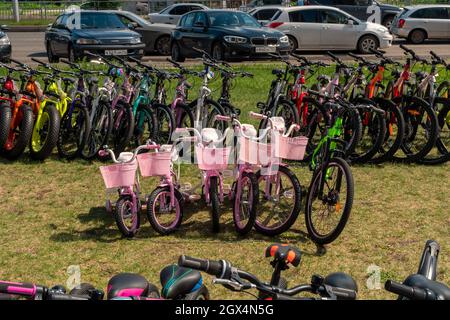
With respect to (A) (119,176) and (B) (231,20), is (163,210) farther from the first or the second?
(B) (231,20)

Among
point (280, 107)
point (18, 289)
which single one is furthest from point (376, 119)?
point (18, 289)

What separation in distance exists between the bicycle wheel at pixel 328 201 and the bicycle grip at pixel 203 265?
3348mm

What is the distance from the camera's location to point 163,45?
21438 millimetres

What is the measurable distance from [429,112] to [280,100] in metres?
1.95

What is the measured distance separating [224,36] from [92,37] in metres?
3.35

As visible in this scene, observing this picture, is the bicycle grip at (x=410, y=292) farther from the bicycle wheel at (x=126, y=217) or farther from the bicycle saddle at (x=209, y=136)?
the bicycle saddle at (x=209, y=136)

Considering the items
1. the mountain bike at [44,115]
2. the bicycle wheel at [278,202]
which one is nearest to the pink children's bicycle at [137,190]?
the bicycle wheel at [278,202]

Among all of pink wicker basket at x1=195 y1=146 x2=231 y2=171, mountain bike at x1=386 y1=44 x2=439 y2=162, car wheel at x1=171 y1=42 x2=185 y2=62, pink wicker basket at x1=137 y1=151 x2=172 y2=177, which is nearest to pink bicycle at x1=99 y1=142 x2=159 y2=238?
pink wicker basket at x1=137 y1=151 x2=172 y2=177

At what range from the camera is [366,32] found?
21234 mm

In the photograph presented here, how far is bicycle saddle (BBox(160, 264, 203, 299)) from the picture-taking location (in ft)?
8.30

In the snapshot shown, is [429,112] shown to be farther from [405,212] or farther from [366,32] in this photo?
[366,32]

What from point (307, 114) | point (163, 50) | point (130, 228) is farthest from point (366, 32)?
point (130, 228)

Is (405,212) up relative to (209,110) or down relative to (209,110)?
down

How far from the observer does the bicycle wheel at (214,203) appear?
6.11 m
